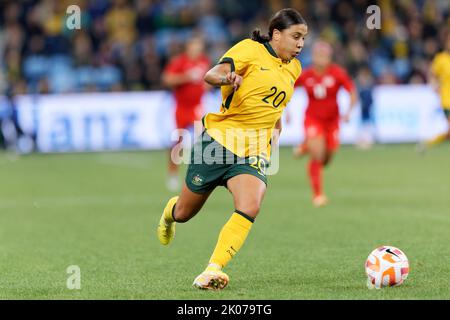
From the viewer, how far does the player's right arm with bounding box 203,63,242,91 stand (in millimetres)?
6973

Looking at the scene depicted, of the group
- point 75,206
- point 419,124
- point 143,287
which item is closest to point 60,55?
point 419,124

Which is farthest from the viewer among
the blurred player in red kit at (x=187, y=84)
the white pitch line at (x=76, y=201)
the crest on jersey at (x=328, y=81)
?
the blurred player in red kit at (x=187, y=84)

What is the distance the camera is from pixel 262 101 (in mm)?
7504

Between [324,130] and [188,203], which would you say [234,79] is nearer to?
[188,203]

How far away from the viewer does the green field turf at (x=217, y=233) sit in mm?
7172

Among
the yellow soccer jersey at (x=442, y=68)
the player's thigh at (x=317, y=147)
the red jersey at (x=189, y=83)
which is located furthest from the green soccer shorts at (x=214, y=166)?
the yellow soccer jersey at (x=442, y=68)

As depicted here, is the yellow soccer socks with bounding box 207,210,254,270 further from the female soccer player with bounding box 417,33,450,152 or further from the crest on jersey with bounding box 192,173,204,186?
the female soccer player with bounding box 417,33,450,152

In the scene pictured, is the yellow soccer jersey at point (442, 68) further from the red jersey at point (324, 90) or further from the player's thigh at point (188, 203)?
the player's thigh at point (188, 203)

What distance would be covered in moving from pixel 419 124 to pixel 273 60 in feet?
58.9

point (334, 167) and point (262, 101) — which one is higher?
point (262, 101)

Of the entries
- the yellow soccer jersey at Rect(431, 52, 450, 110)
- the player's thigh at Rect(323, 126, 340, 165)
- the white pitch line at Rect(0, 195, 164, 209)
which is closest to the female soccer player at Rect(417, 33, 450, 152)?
the yellow soccer jersey at Rect(431, 52, 450, 110)

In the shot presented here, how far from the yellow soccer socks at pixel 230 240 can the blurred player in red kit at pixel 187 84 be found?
342 inches

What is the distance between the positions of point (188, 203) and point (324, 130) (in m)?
6.36
